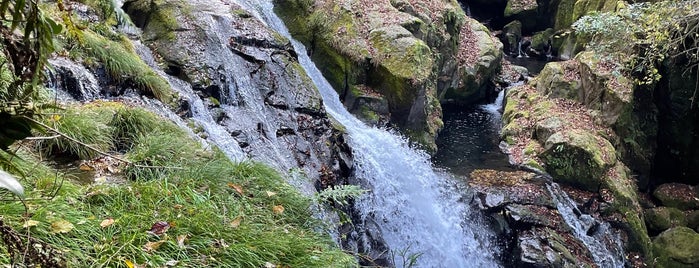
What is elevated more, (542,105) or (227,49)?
(227,49)

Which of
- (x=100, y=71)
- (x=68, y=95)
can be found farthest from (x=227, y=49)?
(x=68, y=95)

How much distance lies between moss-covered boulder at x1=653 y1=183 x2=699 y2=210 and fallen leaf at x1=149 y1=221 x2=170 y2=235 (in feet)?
40.6

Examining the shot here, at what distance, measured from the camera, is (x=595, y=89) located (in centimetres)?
1220

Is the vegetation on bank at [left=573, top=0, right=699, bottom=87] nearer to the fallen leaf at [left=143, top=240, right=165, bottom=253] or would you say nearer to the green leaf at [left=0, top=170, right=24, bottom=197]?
the fallen leaf at [left=143, top=240, right=165, bottom=253]

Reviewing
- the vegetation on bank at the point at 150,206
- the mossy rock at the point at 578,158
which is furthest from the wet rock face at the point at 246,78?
the mossy rock at the point at 578,158

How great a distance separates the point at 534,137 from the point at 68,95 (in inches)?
426

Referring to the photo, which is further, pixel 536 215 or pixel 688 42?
pixel 688 42

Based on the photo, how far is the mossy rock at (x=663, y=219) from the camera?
10492 millimetres

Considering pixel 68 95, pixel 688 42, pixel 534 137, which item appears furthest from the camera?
pixel 534 137

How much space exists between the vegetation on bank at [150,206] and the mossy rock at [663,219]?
10.1 meters

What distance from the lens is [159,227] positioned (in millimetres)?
2588

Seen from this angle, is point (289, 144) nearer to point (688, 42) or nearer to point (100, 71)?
point (100, 71)

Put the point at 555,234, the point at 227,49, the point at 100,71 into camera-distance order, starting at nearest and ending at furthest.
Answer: the point at 100,71, the point at 227,49, the point at 555,234

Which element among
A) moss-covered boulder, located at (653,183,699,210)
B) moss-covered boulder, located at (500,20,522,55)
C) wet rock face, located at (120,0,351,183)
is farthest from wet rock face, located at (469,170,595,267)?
moss-covered boulder, located at (500,20,522,55)
